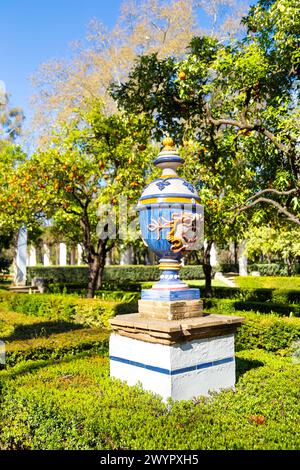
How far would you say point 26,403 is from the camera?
433 cm

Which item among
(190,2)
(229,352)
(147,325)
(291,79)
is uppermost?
(190,2)

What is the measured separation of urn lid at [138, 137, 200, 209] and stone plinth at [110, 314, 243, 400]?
1572mm

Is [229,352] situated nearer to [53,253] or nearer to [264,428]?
[264,428]

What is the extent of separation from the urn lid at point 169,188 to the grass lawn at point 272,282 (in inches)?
811

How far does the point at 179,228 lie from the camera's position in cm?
534

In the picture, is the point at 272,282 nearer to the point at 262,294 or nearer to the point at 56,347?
the point at 262,294

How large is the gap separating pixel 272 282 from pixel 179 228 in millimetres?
21829

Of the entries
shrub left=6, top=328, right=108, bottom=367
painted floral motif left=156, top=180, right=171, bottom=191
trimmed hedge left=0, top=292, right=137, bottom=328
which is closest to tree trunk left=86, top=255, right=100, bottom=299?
trimmed hedge left=0, top=292, right=137, bottom=328

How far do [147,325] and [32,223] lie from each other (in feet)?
37.1

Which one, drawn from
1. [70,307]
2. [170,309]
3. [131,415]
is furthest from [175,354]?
[70,307]

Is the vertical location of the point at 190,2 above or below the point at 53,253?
above

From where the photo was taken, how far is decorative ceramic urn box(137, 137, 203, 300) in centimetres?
533

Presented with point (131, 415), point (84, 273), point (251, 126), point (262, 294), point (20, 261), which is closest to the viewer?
point (131, 415)
